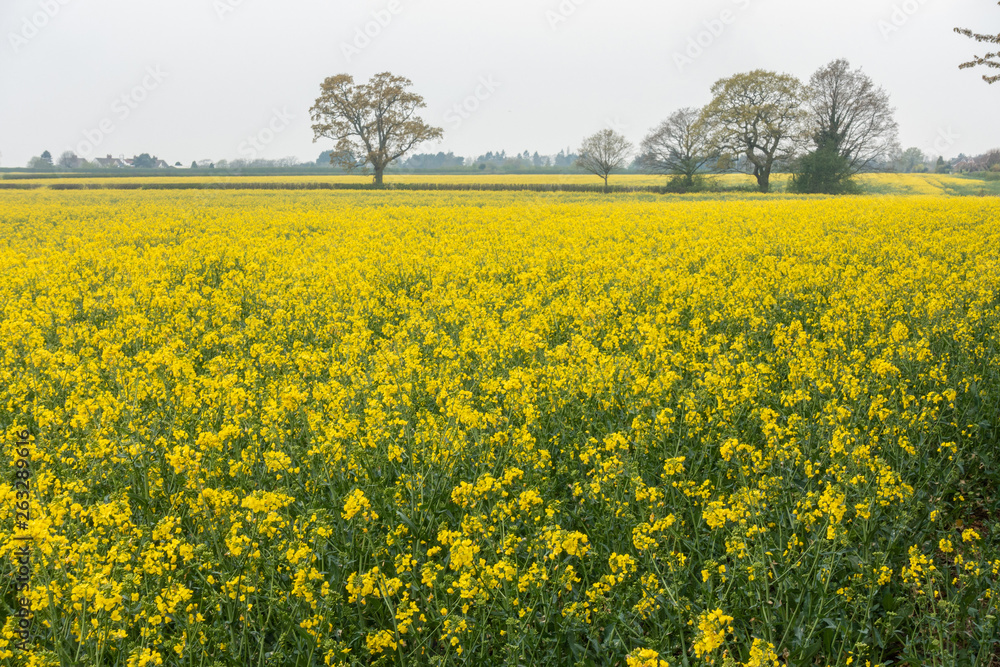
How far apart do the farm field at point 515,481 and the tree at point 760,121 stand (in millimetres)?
50504

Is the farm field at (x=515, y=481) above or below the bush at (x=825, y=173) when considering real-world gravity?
below

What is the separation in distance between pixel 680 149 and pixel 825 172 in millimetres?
13343

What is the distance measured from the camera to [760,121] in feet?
179

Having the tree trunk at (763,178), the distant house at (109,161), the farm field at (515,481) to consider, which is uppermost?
the distant house at (109,161)

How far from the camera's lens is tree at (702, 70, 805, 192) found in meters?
54.2

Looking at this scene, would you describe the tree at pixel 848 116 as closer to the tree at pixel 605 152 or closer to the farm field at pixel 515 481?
the tree at pixel 605 152

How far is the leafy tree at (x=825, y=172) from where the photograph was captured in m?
51.4

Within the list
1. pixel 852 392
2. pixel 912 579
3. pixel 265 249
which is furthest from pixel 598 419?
pixel 265 249

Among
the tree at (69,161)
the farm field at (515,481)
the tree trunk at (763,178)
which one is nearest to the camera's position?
the farm field at (515,481)

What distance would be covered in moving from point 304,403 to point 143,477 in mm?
1401

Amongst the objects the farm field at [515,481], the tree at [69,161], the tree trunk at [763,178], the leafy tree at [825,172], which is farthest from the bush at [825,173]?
the tree at [69,161]

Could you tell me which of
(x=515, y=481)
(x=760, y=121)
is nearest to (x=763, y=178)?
(x=760, y=121)

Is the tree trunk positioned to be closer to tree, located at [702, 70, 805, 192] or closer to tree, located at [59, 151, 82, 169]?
tree, located at [702, 70, 805, 192]

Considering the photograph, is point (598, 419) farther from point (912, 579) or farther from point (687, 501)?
point (912, 579)
